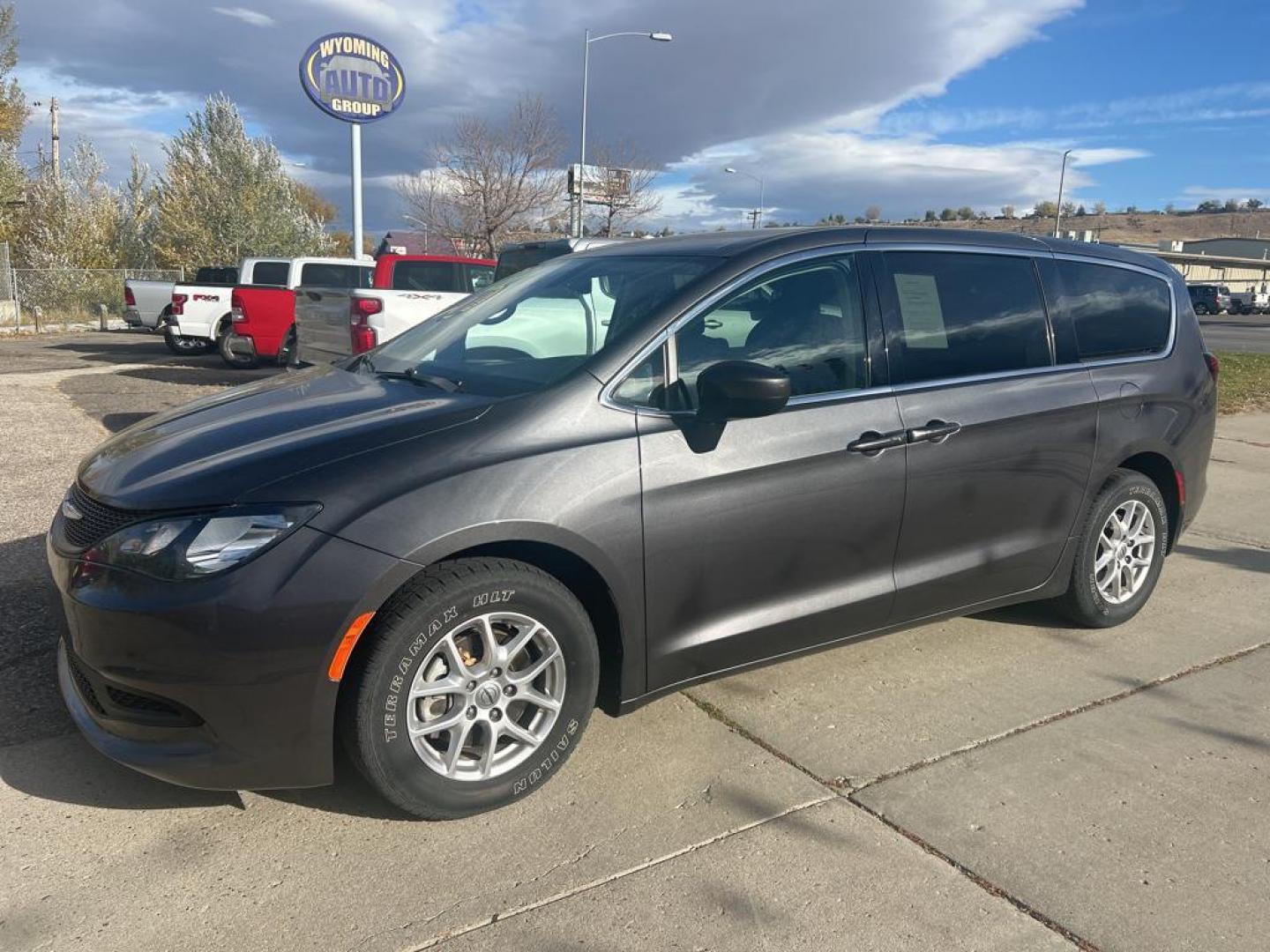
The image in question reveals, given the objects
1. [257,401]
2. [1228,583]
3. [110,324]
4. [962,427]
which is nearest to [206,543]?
[257,401]

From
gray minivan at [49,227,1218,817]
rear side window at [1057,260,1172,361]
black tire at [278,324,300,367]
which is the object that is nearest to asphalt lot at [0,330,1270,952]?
A: gray minivan at [49,227,1218,817]

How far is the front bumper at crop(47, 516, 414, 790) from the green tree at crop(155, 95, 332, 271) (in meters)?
31.9

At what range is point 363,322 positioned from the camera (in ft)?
30.5

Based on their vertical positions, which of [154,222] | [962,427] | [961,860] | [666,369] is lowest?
[961,860]

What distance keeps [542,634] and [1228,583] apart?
430cm

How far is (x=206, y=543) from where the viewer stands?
8.43 ft

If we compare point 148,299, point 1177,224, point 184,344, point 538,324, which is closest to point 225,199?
point 148,299

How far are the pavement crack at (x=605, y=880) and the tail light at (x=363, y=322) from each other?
725 centimetres

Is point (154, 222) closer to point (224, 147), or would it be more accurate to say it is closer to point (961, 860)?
point (224, 147)

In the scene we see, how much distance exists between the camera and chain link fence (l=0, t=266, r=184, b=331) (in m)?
25.3

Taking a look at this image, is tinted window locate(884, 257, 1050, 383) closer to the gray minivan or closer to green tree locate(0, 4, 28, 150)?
the gray minivan

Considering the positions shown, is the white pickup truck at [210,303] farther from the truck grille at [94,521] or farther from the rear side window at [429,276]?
the truck grille at [94,521]

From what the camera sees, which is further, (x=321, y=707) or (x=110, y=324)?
(x=110, y=324)

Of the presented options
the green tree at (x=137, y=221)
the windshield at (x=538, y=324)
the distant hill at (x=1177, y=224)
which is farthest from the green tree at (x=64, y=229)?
the distant hill at (x=1177, y=224)
